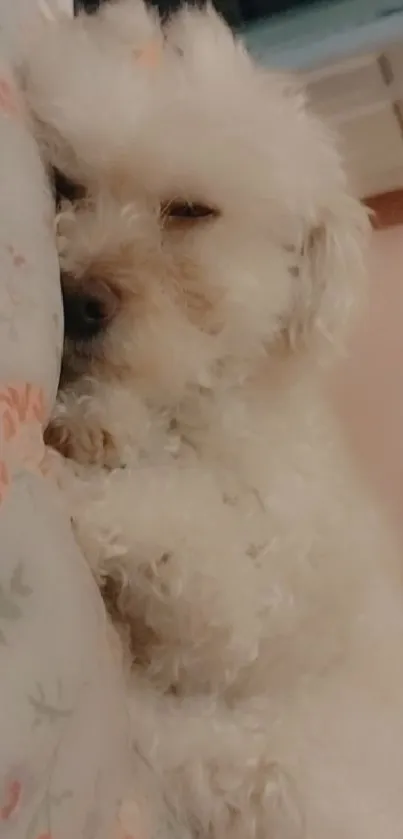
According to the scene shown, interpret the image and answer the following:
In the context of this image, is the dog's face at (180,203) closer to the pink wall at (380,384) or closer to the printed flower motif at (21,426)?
the printed flower motif at (21,426)

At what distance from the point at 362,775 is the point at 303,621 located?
17 cm

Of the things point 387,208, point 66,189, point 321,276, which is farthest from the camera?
point 387,208

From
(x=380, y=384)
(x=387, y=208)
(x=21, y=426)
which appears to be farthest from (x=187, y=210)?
(x=387, y=208)

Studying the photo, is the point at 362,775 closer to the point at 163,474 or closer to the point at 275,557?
the point at 275,557

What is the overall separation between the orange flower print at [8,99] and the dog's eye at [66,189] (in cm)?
15

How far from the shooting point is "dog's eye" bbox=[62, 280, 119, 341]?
105 centimetres

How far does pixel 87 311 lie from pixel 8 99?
0.69ft

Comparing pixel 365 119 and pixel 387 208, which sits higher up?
pixel 365 119

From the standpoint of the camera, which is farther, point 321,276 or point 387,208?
point 387,208

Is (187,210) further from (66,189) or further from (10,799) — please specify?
(10,799)

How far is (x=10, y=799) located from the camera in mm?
621

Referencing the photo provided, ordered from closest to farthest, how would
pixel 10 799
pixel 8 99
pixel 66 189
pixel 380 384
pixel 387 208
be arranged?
pixel 10 799 < pixel 8 99 < pixel 66 189 < pixel 380 384 < pixel 387 208

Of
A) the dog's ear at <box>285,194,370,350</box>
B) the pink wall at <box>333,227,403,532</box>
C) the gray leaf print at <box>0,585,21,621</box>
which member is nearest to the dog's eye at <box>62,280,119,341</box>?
the dog's ear at <box>285,194,370,350</box>

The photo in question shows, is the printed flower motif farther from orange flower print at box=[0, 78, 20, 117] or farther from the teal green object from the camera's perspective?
the teal green object
